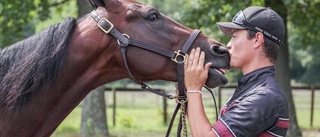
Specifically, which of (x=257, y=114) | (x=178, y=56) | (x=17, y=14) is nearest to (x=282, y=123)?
(x=257, y=114)

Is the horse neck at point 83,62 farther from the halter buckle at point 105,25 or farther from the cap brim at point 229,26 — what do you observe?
the cap brim at point 229,26

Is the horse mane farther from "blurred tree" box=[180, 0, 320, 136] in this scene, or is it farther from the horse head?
"blurred tree" box=[180, 0, 320, 136]

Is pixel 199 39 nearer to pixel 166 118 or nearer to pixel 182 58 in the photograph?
pixel 182 58

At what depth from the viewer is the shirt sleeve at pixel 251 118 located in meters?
2.82

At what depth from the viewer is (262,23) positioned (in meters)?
3.00

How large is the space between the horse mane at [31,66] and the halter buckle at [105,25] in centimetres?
20

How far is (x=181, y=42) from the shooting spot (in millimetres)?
3426

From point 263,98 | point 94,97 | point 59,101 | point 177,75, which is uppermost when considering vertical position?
point 263,98

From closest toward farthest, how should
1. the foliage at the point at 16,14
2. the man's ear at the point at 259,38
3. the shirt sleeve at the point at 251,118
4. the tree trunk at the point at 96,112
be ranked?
the shirt sleeve at the point at 251,118
the man's ear at the point at 259,38
the foliage at the point at 16,14
the tree trunk at the point at 96,112

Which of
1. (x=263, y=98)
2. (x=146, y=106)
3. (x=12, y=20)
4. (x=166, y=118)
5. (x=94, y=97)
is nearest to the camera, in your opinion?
(x=263, y=98)

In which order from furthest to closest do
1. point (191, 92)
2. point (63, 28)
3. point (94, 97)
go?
Result: point (94, 97), point (63, 28), point (191, 92)

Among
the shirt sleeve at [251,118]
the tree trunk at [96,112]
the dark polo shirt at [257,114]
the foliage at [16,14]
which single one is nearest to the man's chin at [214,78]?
the dark polo shirt at [257,114]

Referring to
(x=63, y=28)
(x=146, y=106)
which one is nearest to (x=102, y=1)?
(x=63, y=28)

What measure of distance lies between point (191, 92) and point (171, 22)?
1.97ft
